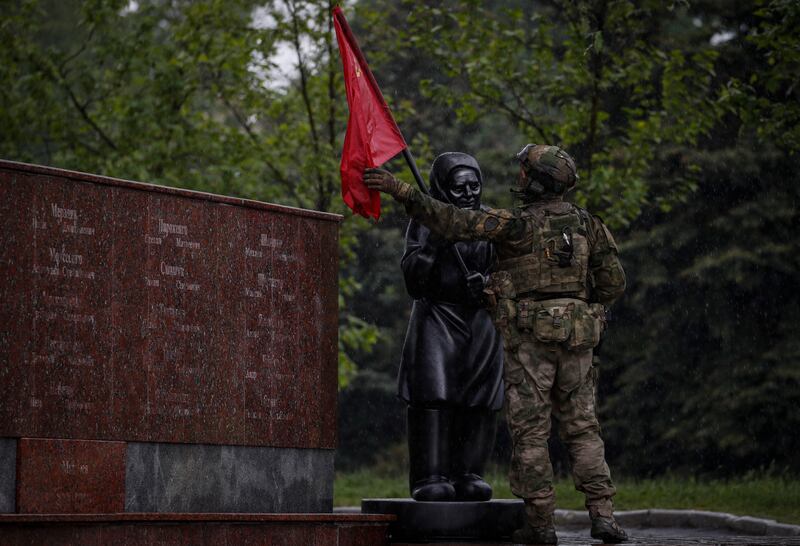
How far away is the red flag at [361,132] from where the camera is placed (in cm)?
716

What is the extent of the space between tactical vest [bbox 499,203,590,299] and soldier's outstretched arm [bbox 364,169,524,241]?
142 mm

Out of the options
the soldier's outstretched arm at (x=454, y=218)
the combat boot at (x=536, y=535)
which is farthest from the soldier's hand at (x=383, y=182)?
the combat boot at (x=536, y=535)

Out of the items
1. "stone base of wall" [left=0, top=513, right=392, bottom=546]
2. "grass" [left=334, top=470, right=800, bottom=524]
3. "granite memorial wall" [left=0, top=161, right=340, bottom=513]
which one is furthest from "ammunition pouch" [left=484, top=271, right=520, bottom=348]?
"grass" [left=334, top=470, right=800, bottom=524]

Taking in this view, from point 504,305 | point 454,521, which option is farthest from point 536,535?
point 504,305

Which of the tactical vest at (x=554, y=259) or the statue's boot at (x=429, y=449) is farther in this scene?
the statue's boot at (x=429, y=449)

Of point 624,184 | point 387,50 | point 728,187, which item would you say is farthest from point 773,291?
point 387,50

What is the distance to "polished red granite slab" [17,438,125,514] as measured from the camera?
6156 millimetres

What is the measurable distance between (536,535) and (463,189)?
200 centimetres

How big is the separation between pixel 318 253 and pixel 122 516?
2084 millimetres

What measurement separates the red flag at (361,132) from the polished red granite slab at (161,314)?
18.9 inches

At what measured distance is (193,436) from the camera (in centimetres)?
685

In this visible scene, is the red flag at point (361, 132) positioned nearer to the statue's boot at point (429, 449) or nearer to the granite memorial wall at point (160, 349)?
the granite memorial wall at point (160, 349)

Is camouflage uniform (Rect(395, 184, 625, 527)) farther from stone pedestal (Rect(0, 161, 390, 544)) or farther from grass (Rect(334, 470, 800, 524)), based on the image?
grass (Rect(334, 470, 800, 524))

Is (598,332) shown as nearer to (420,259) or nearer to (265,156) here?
(420,259)
